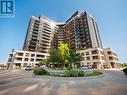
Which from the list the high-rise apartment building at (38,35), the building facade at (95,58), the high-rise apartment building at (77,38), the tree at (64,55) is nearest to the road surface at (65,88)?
the tree at (64,55)

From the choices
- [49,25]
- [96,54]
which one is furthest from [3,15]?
[49,25]

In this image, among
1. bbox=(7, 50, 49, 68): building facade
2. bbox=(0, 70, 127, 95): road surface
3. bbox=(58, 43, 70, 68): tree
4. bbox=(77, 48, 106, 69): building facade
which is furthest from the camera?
bbox=(7, 50, 49, 68): building facade

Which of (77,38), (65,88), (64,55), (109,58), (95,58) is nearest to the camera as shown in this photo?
(65,88)

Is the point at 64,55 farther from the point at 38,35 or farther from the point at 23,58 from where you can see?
the point at 38,35

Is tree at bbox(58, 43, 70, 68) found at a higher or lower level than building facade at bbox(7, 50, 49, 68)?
lower

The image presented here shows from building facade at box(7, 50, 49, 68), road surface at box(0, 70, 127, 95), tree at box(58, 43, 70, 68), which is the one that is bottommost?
road surface at box(0, 70, 127, 95)

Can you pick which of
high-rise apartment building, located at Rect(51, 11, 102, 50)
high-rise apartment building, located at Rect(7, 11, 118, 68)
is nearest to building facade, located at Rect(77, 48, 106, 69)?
high-rise apartment building, located at Rect(7, 11, 118, 68)

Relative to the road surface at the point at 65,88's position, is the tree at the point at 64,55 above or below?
above

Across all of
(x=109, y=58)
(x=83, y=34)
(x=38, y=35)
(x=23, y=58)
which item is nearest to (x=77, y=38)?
(x=83, y=34)

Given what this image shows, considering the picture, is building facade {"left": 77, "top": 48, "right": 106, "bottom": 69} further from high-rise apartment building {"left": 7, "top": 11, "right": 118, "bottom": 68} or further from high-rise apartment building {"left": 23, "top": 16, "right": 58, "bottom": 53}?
high-rise apartment building {"left": 23, "top": 16, "right": 58, "bottom": 53}

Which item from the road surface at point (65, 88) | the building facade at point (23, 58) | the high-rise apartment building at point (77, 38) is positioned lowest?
the road surface at point (65, 88)

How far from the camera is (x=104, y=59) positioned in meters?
64.2

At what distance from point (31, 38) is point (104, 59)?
5102cm

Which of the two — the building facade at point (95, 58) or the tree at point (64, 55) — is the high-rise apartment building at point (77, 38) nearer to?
the building facade at point (95, 58)
